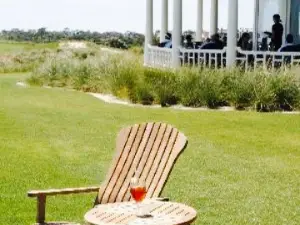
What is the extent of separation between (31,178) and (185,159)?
2.41 m

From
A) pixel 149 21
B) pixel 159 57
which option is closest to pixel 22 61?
pixel 149 21

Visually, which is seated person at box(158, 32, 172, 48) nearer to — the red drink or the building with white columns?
the building with white columns

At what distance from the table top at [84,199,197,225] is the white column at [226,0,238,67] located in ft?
46.6

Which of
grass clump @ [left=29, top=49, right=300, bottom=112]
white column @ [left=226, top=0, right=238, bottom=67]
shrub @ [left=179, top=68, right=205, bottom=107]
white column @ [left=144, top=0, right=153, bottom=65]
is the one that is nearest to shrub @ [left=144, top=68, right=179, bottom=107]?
grass clump @ [left=29, top=49, right=300, bottom=112]

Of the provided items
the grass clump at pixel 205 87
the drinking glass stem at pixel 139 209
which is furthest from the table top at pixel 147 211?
the grass clump at pixel 205 87

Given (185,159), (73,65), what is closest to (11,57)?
(73,65)

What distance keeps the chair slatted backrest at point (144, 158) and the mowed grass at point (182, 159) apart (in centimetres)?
127

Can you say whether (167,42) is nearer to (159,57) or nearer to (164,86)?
(159,57)

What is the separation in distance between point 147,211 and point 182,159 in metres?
6.01

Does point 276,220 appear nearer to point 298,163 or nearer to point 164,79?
point 298,163

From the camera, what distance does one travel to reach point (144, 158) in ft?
25.6

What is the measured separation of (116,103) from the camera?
20.7m

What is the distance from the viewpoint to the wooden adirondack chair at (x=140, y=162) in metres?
7.32

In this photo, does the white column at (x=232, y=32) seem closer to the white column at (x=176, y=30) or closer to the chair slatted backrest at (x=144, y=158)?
the white column at (x=176, y=30)
